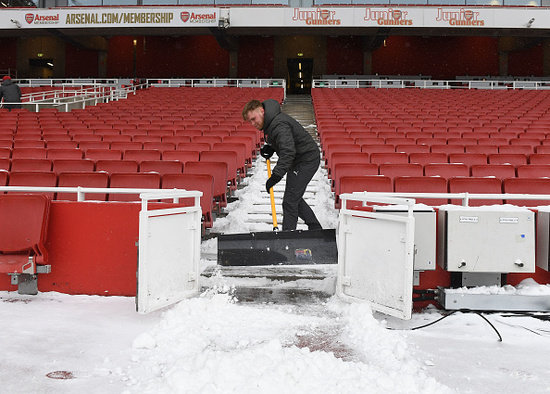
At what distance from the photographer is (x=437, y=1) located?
79.9ft

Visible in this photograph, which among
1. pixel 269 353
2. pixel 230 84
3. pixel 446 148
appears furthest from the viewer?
pixel 230 84

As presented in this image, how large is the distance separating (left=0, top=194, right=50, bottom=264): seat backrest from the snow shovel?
1.43m

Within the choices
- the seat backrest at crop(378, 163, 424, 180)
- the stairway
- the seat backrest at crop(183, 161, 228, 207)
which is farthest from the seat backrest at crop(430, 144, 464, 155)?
the seat backrest at crop(183, 161, 228, 207)

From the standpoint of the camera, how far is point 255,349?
276 centimetres

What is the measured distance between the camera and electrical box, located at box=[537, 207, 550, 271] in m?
3.70

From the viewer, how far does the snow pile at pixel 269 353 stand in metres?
2.38

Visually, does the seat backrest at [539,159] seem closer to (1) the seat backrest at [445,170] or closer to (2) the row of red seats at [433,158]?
(2) the row of red seats at [433,158]

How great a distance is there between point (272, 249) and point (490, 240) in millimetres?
1742

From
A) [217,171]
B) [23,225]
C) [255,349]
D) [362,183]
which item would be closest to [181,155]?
[217,171]

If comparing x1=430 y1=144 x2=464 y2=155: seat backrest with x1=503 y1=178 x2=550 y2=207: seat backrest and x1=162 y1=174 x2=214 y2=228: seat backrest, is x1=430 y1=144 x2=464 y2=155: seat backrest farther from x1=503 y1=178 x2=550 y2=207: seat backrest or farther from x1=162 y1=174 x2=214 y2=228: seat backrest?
x1=162 y1=174 x2=214 y2=228: seat backrest

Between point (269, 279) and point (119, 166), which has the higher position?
point (119, 166)

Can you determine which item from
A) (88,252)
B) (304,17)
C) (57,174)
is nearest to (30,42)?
(304,17)

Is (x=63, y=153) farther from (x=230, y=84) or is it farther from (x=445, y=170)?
(x=230, y=84)

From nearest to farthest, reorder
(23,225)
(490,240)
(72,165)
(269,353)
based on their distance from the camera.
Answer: (269,353)
(490,240)
(23,225)
(72,165)
